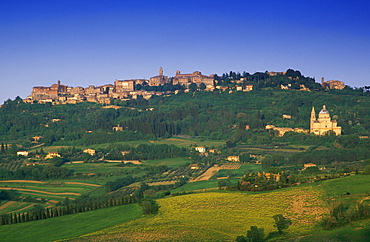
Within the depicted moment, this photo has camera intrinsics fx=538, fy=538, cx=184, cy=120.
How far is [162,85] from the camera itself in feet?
538

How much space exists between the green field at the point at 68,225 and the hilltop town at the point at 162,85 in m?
94.9

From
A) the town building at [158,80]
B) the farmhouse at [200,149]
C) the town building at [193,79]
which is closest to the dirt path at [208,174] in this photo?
the farmhouse at [200,149]

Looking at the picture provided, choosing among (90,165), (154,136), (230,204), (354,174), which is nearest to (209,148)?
(154,136)

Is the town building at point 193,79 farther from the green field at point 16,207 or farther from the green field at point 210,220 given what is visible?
the green field at point 210,220

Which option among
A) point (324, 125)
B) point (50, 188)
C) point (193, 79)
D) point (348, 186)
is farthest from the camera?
point (193, 79)

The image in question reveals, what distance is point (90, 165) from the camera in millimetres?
82812

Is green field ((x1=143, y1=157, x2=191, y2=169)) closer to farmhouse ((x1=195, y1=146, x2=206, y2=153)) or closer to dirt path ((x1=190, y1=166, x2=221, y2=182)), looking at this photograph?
farmhouse ((x1=195, y1=146, x2=206, y2=153))

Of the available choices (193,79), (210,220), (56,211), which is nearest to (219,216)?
(210,220)

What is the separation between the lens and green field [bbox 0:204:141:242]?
136ft

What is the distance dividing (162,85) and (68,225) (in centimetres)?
12087

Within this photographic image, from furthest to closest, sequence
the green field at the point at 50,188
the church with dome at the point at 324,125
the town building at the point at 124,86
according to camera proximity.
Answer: the town building at the point at 124,86, the church with dome at the point at 324,125, the green field at the point at 50,188

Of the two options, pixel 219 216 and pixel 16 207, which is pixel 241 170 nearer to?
pixel 16 207

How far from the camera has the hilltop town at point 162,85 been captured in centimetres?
14250

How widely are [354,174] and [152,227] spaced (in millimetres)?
23962
